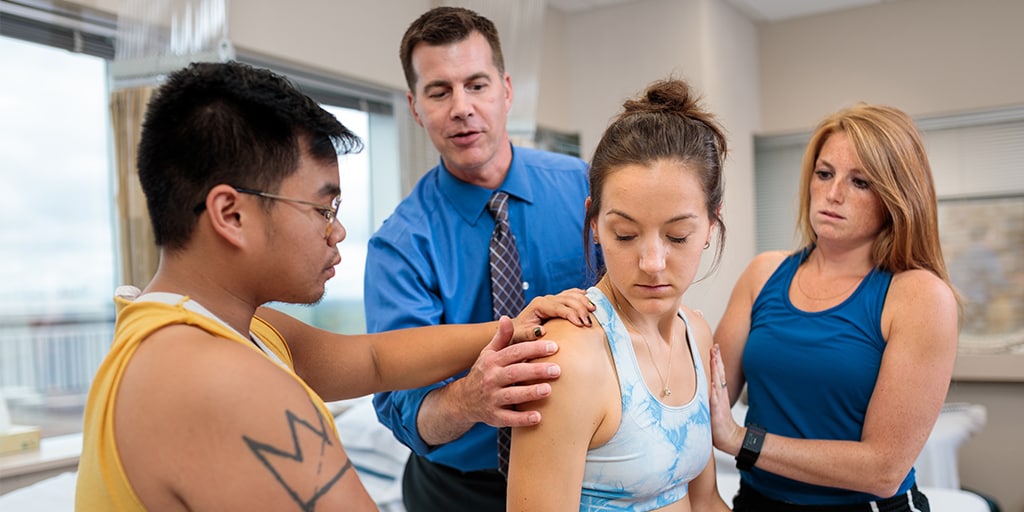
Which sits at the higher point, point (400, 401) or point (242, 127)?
point (242, 127)

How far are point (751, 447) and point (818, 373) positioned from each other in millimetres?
200

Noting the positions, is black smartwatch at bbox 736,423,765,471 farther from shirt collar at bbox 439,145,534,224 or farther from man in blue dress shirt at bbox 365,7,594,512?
shirt collar at bbox 439,145,534,224

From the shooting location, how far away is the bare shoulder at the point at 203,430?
0.91m

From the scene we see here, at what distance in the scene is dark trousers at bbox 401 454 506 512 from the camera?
6.07 ft

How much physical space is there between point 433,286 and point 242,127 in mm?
814

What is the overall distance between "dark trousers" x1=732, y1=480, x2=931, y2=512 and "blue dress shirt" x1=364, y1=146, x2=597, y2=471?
1.78 feet

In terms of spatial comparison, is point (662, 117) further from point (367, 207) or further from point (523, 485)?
point (367, 207)

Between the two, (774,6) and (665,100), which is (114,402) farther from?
(774,6)

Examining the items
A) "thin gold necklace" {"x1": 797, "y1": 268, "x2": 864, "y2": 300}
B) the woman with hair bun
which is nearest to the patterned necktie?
the woman with hair bun

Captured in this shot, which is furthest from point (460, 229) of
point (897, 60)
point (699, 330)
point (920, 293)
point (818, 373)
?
point (897, 60)

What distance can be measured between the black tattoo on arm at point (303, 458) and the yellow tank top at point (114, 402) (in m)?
0.04

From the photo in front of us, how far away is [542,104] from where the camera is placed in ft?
17.7

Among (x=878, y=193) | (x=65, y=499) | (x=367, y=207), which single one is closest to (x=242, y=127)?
(x=878, y=193)

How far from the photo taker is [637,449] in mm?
1331
